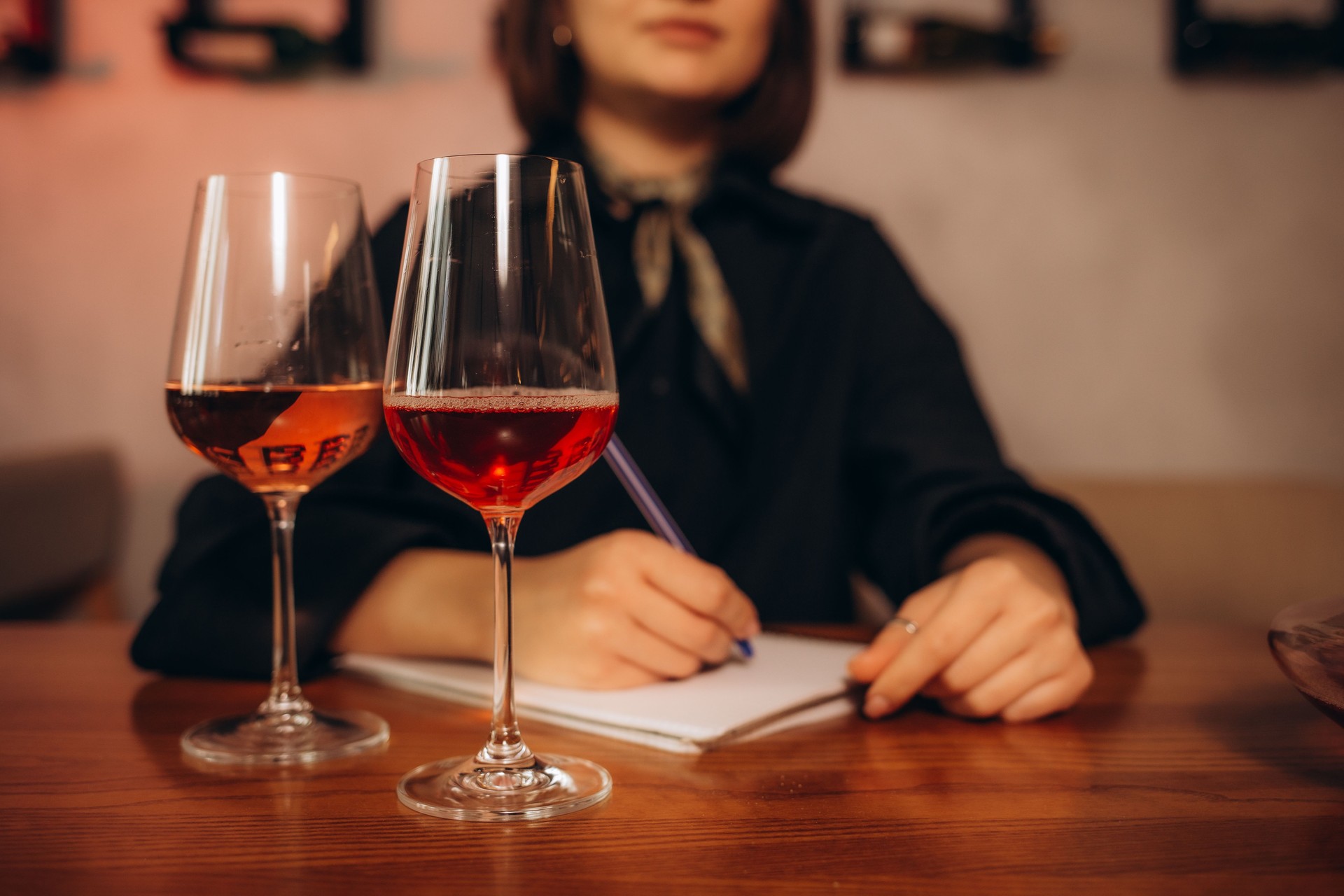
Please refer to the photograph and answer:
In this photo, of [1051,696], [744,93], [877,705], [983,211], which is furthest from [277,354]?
[983,211]

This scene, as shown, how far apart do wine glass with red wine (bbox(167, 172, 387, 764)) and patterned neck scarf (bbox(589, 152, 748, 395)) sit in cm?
72

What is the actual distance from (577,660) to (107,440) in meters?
1.76

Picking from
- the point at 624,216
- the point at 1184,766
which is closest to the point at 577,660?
the point at 1184,766

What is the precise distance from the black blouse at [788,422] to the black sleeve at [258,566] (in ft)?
0.32

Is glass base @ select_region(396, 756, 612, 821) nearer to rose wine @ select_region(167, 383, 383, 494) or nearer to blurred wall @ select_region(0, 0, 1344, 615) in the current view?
rose wine @ select_region(167, 383, 383, 494)

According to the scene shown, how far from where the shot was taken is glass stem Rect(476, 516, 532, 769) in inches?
19.8

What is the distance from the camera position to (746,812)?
0.50 meters

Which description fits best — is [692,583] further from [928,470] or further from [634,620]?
[928,470]

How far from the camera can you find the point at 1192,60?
6.56 feet

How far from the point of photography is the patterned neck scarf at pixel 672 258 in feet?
4.30

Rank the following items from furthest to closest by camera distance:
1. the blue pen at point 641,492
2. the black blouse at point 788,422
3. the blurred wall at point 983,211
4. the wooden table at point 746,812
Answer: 1. the blurred wall at point 983,211
2. the black blouse at point 788,422
3. the blue pen at point 641,492
4. the wooden table at point 746,812

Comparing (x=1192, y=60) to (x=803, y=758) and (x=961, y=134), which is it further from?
(x=803, y=758)

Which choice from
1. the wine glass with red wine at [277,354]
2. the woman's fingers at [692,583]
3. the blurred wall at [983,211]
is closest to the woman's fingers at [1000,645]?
the woman's fingers at [692,583]

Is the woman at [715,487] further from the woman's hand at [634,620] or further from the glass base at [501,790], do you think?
the glass base at [501,790]
